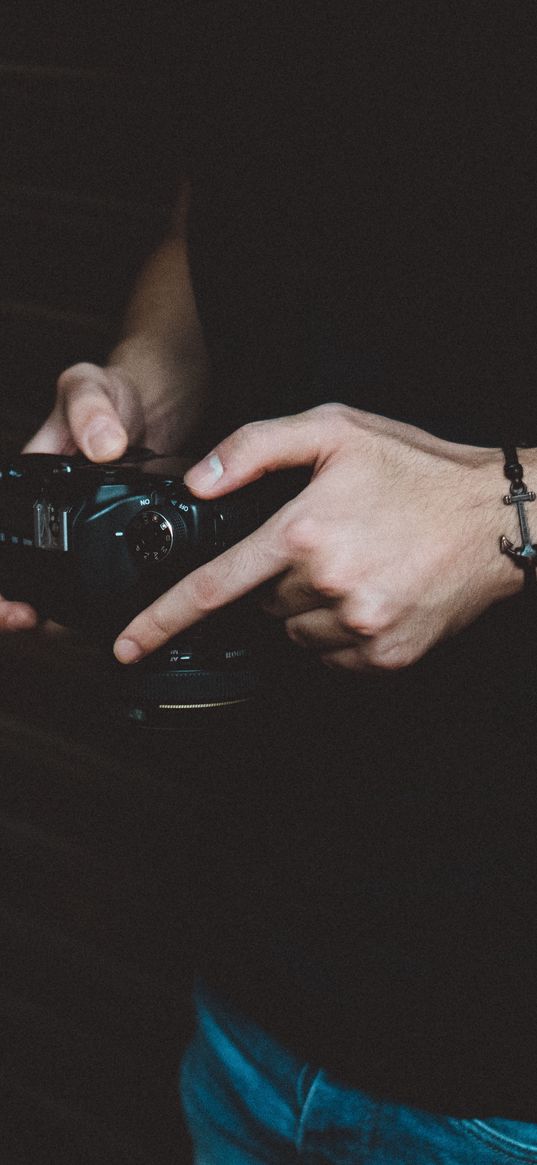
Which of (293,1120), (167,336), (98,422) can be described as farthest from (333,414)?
(293,1120)

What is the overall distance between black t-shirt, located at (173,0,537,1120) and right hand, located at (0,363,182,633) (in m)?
0.21

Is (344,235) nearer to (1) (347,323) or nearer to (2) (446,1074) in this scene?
(1) (347,323)

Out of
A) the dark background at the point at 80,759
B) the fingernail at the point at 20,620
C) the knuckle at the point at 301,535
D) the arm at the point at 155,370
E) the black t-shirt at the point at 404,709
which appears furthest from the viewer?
the dark background at the point at 80,759

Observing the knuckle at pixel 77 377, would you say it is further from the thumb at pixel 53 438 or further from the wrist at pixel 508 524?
the wrist at pixel 508 524

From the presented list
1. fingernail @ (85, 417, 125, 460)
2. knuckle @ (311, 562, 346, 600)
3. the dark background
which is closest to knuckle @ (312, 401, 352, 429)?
knuckle @ (311, 562, 346, 600)

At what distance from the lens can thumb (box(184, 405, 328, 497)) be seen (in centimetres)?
71

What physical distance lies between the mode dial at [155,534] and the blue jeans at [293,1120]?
1.66ft

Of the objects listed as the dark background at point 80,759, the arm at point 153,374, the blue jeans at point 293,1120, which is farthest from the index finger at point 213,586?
the dark background at point 80,759

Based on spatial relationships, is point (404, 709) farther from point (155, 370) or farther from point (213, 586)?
point (155, 370)

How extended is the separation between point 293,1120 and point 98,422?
0.69 meters

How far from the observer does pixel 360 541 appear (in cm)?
70

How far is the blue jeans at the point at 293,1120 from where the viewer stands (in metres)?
0.83

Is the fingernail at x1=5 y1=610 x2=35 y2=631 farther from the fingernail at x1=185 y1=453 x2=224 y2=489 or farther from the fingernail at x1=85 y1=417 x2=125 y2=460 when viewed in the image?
the fingernail at x1=185 y1=453 x2=224 y2=489

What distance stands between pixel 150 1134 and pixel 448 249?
1.72 metres
